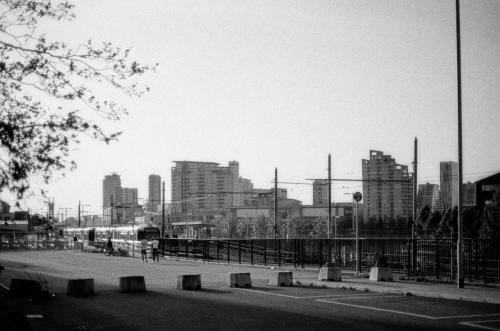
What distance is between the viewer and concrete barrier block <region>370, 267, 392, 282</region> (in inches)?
1034

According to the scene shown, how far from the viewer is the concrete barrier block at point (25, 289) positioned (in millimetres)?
20344

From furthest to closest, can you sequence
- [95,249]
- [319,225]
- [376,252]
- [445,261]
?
[319,225], [95,249], [376,252], [445,261]

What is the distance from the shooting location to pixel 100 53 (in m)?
11.6

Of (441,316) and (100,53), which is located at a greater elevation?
(100,53)

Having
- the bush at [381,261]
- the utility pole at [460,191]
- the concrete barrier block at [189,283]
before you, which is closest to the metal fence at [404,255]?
the bush at [381,261]

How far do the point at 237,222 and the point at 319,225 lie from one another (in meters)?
24.9

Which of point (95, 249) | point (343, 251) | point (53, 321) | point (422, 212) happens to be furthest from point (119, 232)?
point (53, 321)

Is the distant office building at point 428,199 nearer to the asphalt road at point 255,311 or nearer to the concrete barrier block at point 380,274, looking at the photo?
the concrete barrier block at point 380,274

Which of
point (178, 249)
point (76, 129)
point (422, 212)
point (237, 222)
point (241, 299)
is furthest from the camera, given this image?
point (237, 222)

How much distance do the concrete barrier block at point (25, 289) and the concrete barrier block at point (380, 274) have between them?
1320 cm

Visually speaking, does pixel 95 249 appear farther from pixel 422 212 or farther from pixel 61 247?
pixel 422 212

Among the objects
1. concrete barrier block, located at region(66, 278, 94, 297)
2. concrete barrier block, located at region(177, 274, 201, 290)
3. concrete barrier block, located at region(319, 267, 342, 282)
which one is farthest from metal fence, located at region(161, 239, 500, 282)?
concrete barrier block, located at region(66, 278, 94, 297)

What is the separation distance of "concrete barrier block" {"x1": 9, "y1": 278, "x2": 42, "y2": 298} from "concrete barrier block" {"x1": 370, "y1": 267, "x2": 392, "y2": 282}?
1320cm

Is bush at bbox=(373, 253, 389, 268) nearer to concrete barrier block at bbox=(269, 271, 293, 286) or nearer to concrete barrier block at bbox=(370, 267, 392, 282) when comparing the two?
concrete barrier block at bbox=(370, 267, 392, 282)
